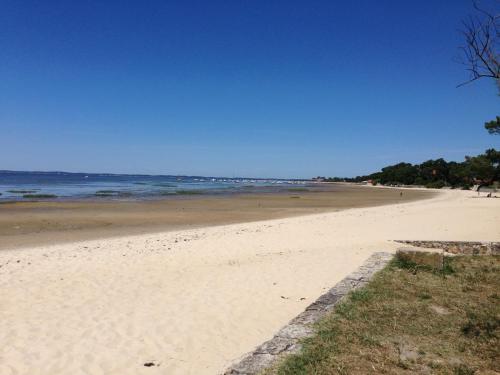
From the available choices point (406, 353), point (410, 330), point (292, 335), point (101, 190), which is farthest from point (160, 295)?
point (101, 190)

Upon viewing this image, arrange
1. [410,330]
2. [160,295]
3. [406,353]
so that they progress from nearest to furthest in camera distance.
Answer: [406,353], [410,330], [160,295]

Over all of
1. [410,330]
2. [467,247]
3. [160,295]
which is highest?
[467,247]

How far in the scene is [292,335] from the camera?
465 centimetres

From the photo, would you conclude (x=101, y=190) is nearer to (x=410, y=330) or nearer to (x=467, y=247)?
(x=467, y=247)

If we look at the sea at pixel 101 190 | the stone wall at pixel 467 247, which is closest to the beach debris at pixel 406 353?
the stone wall at pixel 467 247

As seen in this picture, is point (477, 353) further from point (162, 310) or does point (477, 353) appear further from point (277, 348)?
point (162, 310)

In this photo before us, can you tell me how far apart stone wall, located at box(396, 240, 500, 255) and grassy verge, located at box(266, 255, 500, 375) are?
3.12 m

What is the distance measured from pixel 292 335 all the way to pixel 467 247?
8.24 m

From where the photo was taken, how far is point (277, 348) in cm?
426

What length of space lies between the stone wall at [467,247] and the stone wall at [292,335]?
4.77 m

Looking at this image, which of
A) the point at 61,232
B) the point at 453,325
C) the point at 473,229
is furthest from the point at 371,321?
the point at 61,232

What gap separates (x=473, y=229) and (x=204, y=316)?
13.8m

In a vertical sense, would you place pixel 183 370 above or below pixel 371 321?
below

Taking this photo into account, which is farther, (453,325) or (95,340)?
(95,340)
